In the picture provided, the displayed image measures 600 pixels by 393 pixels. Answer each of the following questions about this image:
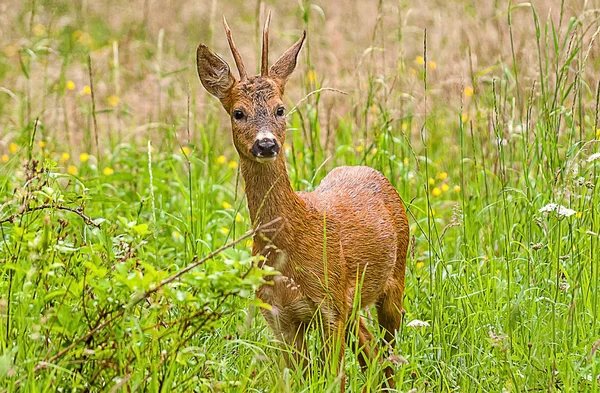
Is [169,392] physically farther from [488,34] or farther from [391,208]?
[488,34]

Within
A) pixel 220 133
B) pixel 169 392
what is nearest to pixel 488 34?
pixel 220 133

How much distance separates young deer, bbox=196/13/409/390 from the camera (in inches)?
155

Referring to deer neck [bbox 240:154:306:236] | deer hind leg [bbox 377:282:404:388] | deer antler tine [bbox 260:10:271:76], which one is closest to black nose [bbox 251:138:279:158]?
deer neck [bbox 240:154:306:236]

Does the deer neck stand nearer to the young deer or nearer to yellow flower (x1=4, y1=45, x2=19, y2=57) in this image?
the young deer

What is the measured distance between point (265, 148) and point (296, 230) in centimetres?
37

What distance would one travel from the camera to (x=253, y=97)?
408cm

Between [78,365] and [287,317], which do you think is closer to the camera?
[78,365]

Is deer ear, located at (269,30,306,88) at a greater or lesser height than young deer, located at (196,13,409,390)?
greater

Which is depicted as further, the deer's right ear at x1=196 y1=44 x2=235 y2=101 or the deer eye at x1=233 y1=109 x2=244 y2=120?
the deer's right ear at x1=196 y1=44 x2=235 y2=101

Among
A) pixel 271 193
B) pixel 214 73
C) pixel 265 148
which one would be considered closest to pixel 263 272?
pixel 265 148

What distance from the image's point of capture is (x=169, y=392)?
3.20 metres

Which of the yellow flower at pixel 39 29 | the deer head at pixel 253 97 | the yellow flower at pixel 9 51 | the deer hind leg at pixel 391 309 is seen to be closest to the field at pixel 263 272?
the deer hind leg at pixel 391 309

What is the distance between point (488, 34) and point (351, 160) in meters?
2.61

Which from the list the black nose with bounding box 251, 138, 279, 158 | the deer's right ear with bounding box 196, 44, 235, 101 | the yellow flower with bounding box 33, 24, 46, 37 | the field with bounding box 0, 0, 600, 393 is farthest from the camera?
the yellow flower with bounding box 33, 24, 46, 37
